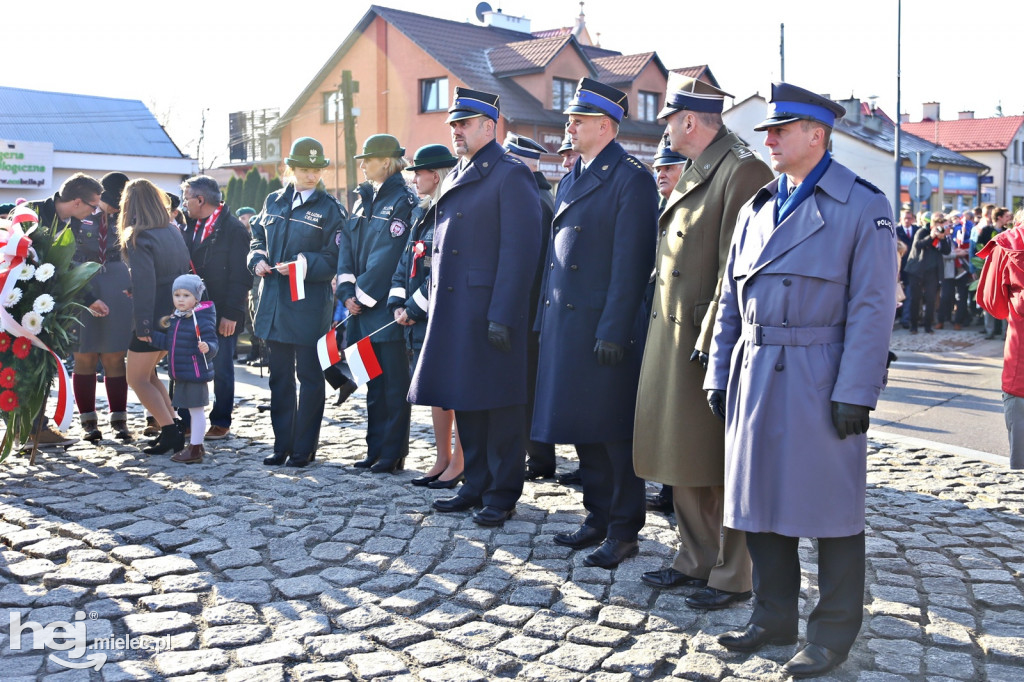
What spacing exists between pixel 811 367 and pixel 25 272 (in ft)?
17.8

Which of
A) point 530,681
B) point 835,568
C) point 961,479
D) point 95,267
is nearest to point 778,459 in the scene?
point 835,568

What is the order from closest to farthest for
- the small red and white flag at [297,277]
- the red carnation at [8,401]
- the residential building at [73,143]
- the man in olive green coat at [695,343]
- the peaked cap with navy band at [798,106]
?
the peaked cap with navy band at [798,106]
the man in olive green coat at [695,343]
the red carnation at [8,401]
the small red and white flag at [297,277]
the residential building at [73,143]

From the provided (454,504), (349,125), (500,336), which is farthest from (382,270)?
(349,125)

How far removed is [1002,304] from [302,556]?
15.6ft

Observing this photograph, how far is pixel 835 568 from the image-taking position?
3854 mm

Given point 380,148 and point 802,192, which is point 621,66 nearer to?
point 380,148

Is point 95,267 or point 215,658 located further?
point 95,267

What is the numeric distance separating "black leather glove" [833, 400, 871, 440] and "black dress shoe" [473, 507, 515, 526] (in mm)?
2464

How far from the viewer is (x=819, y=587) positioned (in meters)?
3.92

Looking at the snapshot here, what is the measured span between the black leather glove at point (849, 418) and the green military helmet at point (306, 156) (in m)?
4.54

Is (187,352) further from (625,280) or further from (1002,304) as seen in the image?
(1002,304)

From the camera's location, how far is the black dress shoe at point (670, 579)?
4723 millimetres

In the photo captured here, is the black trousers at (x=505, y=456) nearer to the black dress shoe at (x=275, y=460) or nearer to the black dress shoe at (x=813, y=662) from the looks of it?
the black dress shoe at (x=275, y=460)

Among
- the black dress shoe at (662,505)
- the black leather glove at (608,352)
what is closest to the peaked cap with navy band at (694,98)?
the black leather glove at (608,352)
